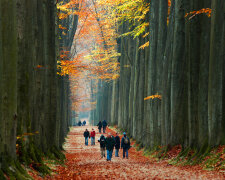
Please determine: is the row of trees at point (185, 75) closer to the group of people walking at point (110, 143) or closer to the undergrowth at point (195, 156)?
the undergrowth at point (195, 156)

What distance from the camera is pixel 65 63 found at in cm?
2520

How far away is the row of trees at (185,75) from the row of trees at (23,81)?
18.2 feet

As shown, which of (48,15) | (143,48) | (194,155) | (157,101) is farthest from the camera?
(143,48)

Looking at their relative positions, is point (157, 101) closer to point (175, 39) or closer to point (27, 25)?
point (175, 39)

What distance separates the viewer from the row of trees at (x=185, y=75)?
14.5m

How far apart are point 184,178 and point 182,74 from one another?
25.8ft

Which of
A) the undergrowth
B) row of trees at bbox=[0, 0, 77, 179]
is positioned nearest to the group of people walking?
the undergrowth

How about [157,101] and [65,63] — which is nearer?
[157,101]

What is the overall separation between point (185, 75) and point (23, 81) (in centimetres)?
945

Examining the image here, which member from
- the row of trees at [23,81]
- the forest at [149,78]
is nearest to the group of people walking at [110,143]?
the forest at [149,78]

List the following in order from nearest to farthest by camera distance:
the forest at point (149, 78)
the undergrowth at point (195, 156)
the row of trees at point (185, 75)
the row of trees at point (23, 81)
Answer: the row of trees at point (23, 81) → the forest at point (149, 78) → the undergrowth at point (195, 156) → the row of trees at point (185, 75)

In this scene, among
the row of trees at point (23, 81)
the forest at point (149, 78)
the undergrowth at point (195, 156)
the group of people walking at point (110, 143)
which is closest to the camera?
the row of trees at point (23, 81)

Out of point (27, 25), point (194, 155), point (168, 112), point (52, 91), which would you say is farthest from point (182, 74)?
point (27, 25)

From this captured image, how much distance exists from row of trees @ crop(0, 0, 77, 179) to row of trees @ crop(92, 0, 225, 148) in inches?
218
